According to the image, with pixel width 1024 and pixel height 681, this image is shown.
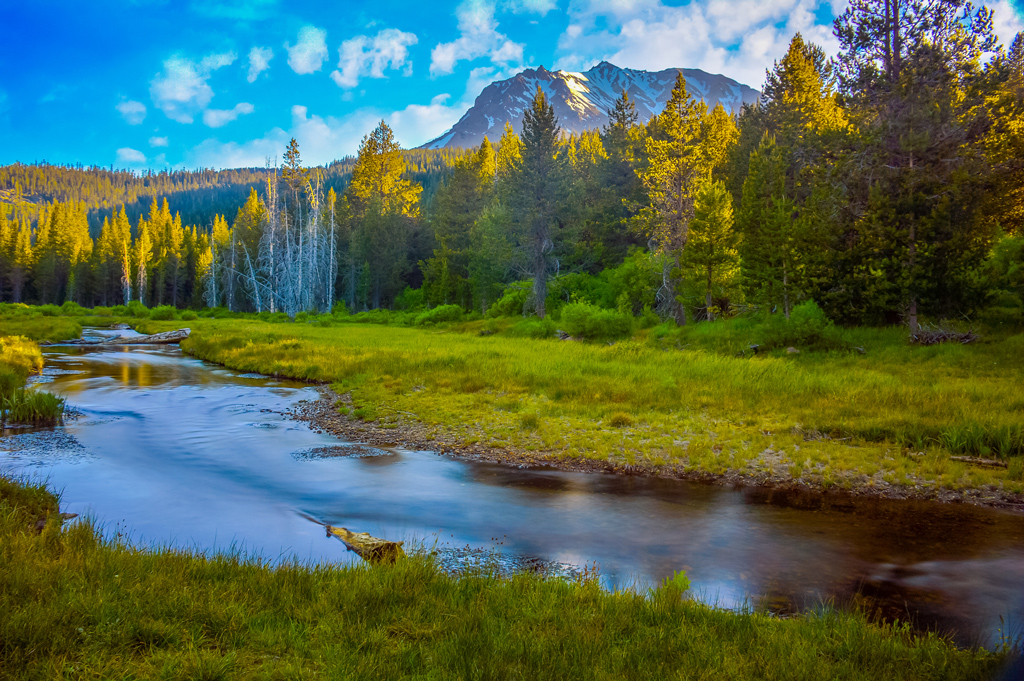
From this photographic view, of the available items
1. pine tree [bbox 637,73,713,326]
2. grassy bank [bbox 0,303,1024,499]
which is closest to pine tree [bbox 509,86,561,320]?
pine tree [bbox 637,73,713,326]

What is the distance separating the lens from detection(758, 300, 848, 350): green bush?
25.6 meters

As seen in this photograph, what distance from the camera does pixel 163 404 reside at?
20.8 metres

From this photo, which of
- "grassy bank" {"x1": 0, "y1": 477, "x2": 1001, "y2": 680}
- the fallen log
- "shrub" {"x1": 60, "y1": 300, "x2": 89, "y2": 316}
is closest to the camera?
"grassy bank" {"x1": 0, "y1": 477, "x2": 1001, "y2": 680}

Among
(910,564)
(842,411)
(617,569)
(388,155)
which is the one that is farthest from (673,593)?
(388,155)

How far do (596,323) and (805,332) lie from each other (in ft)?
40.7

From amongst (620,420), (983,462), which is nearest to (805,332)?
(620,420)

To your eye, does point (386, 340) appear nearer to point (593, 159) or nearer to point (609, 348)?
point (609, 348)

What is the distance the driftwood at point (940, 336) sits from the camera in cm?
2261

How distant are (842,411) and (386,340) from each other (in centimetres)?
2795

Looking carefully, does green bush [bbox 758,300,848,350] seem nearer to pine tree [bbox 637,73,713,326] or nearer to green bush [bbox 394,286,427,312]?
pine tree [bbox 637,73,713,326]

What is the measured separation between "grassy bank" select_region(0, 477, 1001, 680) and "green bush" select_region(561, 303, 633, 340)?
29549mm

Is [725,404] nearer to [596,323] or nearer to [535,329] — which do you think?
[596,323]

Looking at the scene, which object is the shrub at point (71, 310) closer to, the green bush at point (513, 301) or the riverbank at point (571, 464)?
the green bush at point (513, 301)

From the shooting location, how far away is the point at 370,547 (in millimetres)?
7887
